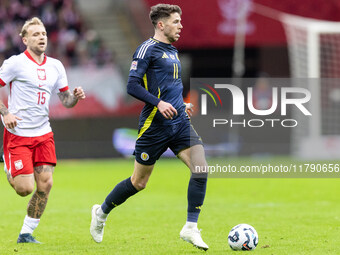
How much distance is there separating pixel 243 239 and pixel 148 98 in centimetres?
163

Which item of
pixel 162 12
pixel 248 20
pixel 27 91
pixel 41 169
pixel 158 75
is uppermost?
pixel 248 20

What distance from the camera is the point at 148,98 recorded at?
23.4 ft

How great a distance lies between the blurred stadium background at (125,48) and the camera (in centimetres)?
2308

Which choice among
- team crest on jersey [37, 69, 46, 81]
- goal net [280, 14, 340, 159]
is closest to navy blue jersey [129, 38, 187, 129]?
team crest on jersey [37, 69, 46, 81]

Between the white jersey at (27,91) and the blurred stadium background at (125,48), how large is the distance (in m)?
15.1

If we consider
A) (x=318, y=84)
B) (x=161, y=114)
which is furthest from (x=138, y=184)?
(x=318, y=84)

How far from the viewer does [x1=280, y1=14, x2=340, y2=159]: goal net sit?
68.8 ft

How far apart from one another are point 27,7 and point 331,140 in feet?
39.8

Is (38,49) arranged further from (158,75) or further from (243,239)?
(243,239)

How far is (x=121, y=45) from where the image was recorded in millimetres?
26891

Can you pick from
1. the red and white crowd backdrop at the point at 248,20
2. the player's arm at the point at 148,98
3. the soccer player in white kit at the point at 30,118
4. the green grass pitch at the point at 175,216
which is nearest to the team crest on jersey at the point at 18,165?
the soccer player in white kit at the point at 30,118

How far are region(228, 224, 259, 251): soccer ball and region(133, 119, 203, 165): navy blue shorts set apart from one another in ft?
3.28

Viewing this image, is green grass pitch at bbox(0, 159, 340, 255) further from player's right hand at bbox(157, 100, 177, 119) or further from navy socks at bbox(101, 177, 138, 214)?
player's right hand at bbox(157, 100, 177, 119)

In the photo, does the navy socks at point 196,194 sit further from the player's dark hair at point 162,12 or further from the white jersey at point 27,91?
the white jersey at point 27,91
